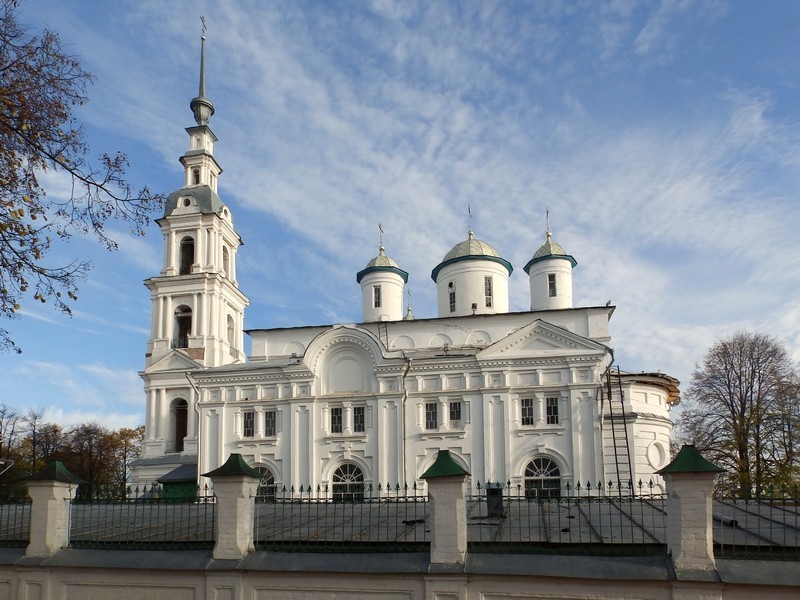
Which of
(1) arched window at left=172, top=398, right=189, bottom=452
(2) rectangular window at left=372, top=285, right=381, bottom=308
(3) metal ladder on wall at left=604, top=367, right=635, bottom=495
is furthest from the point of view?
(2) rectangular window at left=372, top=285, right=381, bottom=308

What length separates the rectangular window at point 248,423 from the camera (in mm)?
31859

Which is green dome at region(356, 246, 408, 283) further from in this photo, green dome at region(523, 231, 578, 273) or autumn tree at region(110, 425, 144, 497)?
autumn tree at region(110, 425, 144, 497)

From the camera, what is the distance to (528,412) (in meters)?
29.8

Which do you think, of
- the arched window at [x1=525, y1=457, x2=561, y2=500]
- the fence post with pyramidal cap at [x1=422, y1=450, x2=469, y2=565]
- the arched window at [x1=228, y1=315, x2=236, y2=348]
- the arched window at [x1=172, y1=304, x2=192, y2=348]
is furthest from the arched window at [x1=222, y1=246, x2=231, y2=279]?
the fence post with pyramidal cap at [x1=422, y1=450, x2=469, y2=565]

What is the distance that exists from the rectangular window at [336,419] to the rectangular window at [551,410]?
832 centimetres

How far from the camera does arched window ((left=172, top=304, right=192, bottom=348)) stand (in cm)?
3997

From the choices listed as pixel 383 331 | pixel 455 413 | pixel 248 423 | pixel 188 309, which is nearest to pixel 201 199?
pixel 188 309

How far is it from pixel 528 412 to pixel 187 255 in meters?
21.2

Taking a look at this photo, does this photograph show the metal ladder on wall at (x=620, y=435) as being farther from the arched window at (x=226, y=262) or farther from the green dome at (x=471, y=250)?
the arched window at (x=226, y=262)

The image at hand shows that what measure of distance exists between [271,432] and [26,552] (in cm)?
2050

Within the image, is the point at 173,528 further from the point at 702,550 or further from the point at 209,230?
the point at 209,230

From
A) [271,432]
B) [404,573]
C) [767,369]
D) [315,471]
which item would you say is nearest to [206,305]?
[271,432]

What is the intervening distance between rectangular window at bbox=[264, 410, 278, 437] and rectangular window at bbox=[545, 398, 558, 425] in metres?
11.1

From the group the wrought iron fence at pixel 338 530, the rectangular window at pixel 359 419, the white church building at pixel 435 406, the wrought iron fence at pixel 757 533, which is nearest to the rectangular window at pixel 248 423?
the white church building at pixel 435 406
